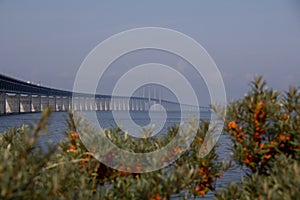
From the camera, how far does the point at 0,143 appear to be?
29.8 feet

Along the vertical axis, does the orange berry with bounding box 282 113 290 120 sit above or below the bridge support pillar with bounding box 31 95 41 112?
below

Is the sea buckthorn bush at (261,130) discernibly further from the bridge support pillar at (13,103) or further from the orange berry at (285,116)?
the bridge support pillar at (13,103)

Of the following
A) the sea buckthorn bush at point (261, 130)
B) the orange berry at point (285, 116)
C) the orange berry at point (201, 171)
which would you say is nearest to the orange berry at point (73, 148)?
the orange berry at point (201, 171)

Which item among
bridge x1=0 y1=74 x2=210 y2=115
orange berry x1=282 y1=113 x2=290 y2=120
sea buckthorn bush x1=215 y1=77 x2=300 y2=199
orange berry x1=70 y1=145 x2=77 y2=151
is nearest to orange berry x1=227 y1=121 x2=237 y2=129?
sea buckthorn bush x1=215 y1=77 x2=300 y2=199

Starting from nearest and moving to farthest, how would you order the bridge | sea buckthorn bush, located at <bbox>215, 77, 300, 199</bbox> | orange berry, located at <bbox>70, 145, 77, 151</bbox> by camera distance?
1. sea buckthorn bush, located at <bbox>215, 77, 300, 199</bbox>
2. orange berry, located at <bbox>70, 145, 77, 151</bbox>
3. the bridge

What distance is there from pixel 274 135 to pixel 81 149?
332 cm

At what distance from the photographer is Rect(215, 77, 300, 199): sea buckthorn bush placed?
24.4 feet

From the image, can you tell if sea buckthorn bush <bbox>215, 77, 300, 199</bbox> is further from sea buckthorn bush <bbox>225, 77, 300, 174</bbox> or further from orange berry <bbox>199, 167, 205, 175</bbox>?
orange berry <bbox>199, 167, 205, 175</bbox>

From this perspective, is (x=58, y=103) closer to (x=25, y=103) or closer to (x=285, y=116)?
(x=25, y=103)

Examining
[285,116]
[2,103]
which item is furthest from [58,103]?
[285,116]

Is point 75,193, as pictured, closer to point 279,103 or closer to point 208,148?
point 208,148

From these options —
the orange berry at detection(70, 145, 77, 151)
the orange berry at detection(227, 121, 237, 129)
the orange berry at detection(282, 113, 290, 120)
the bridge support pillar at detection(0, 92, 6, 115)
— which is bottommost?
the orange berry at detection(70, 145, 77, 151)

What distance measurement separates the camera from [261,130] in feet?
24.9

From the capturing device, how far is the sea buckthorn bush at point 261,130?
743 cm
